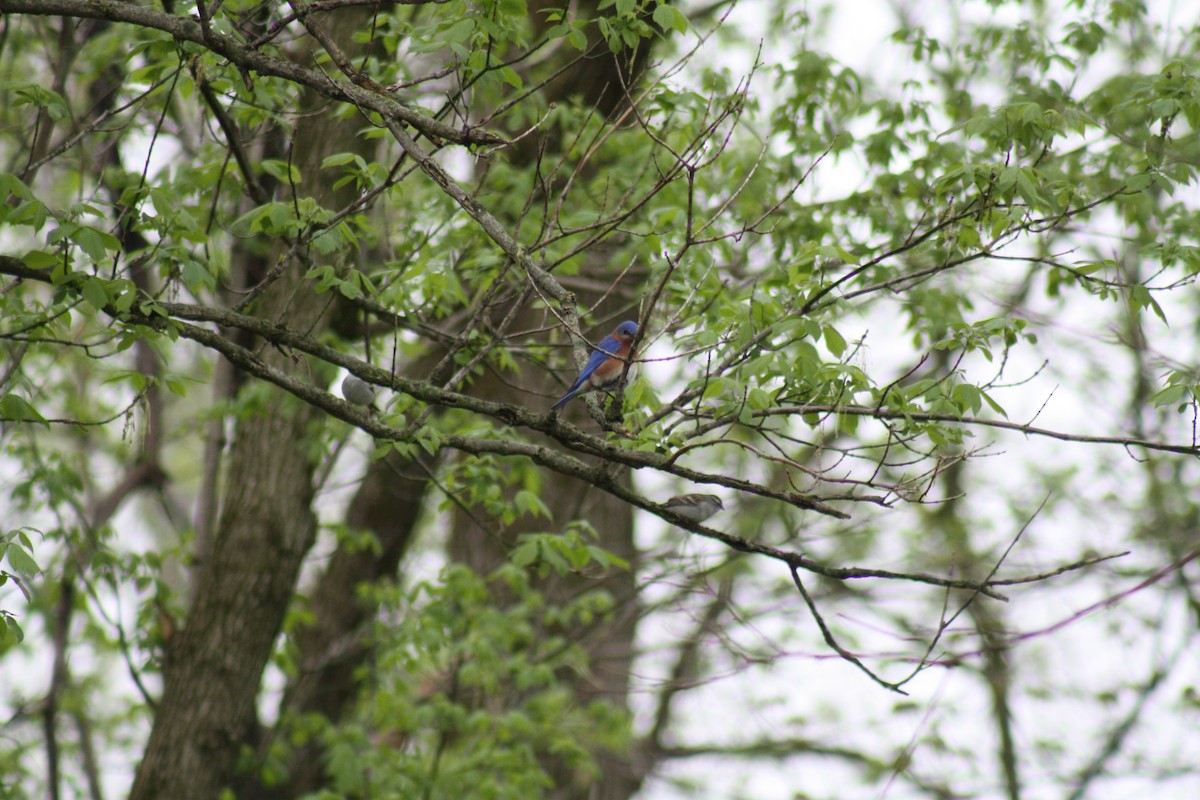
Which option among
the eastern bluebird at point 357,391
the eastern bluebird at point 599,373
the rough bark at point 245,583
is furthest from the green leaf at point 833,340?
the rough bark at point 245,583

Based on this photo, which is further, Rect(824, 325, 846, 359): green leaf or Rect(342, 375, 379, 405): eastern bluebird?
Rect(342, 375, 379, 405): eastern bluebird

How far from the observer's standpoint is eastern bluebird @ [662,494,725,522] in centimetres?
364

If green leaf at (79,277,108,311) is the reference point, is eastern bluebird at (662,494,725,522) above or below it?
below

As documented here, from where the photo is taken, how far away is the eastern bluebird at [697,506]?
3.64 m

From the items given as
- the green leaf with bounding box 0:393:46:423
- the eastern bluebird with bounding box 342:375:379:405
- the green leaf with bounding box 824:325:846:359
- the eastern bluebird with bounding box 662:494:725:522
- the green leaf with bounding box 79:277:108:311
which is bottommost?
the green leaf with bounding box 0:393:46:423

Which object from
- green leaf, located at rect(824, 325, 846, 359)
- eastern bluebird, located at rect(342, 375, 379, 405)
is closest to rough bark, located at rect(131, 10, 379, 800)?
eastern bluebird, located at rect(342, 375, 379, 405)

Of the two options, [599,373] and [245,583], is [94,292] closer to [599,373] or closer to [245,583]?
[599,373]

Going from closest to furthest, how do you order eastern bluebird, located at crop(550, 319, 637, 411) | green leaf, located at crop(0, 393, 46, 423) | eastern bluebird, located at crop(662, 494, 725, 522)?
green leaf, located at crop(0, 393, 46, 423), eastern bluebird, located at crop(662, 494, 725, 522), eastern bluebird, located at crop(550, 319, 637, 411)

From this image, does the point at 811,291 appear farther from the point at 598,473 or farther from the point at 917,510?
the point at 917,510

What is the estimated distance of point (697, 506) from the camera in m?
3.66

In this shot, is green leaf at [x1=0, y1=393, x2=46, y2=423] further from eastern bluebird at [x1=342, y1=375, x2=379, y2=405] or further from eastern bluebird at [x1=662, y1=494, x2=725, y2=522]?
eastern bluebird at [x1=662, y1=494, x2=725, y2=522]

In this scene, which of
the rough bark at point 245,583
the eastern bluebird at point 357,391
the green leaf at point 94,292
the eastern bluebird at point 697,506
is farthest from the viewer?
the rough bark at point 245,583

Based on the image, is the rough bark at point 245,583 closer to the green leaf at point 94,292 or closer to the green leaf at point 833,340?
the green leaf at point 94,292

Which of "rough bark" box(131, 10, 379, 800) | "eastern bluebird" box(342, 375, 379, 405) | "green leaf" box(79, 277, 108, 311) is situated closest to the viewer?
"green leaf" box(79, 277, 108, 311)
